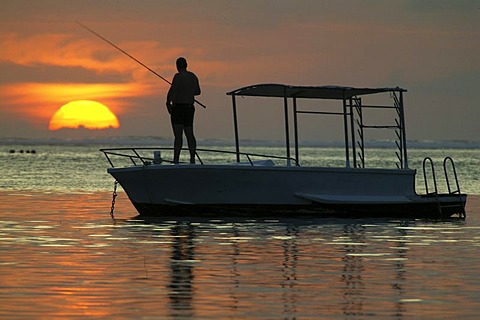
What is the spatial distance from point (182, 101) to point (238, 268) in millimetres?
9863

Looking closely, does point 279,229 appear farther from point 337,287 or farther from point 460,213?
point 337,287

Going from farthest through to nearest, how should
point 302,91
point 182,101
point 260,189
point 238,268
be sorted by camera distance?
point 302,91, point 260,189, point 182,101, point 238,268

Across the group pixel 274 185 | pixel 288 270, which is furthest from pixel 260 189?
pixel 288 270

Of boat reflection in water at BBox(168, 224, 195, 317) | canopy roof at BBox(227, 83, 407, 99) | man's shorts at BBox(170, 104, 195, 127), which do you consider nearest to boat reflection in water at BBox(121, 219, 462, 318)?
boat reflection in water at BBox(168, 224, 195, 317)

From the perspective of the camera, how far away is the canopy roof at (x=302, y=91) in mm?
25297

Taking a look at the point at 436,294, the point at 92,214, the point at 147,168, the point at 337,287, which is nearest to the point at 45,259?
the point at 337,287

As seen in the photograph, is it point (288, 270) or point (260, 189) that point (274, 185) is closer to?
point (260, 189)

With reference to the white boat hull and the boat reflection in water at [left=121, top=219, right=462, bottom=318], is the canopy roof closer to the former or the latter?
the white boat hull

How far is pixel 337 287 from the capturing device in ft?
44.1

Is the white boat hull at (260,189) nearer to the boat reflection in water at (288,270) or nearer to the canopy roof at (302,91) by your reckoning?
the boat reflection in water at (288,270)

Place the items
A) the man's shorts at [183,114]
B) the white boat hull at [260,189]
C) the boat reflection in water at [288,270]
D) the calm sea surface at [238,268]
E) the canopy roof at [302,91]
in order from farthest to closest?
1. the canopy roof at [302,91]
2. the man's shorts at [183,114]
3. the white boat hull at [260,189]
4. the boat reflection in water at [288,270]
5. the calm sea surface at [238,268]

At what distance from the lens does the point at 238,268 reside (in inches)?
601

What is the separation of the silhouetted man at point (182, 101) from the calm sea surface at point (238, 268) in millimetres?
1868

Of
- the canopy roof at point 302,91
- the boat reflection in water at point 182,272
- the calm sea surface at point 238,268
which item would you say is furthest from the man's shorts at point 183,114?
the boat reflection in water at point 182,272
